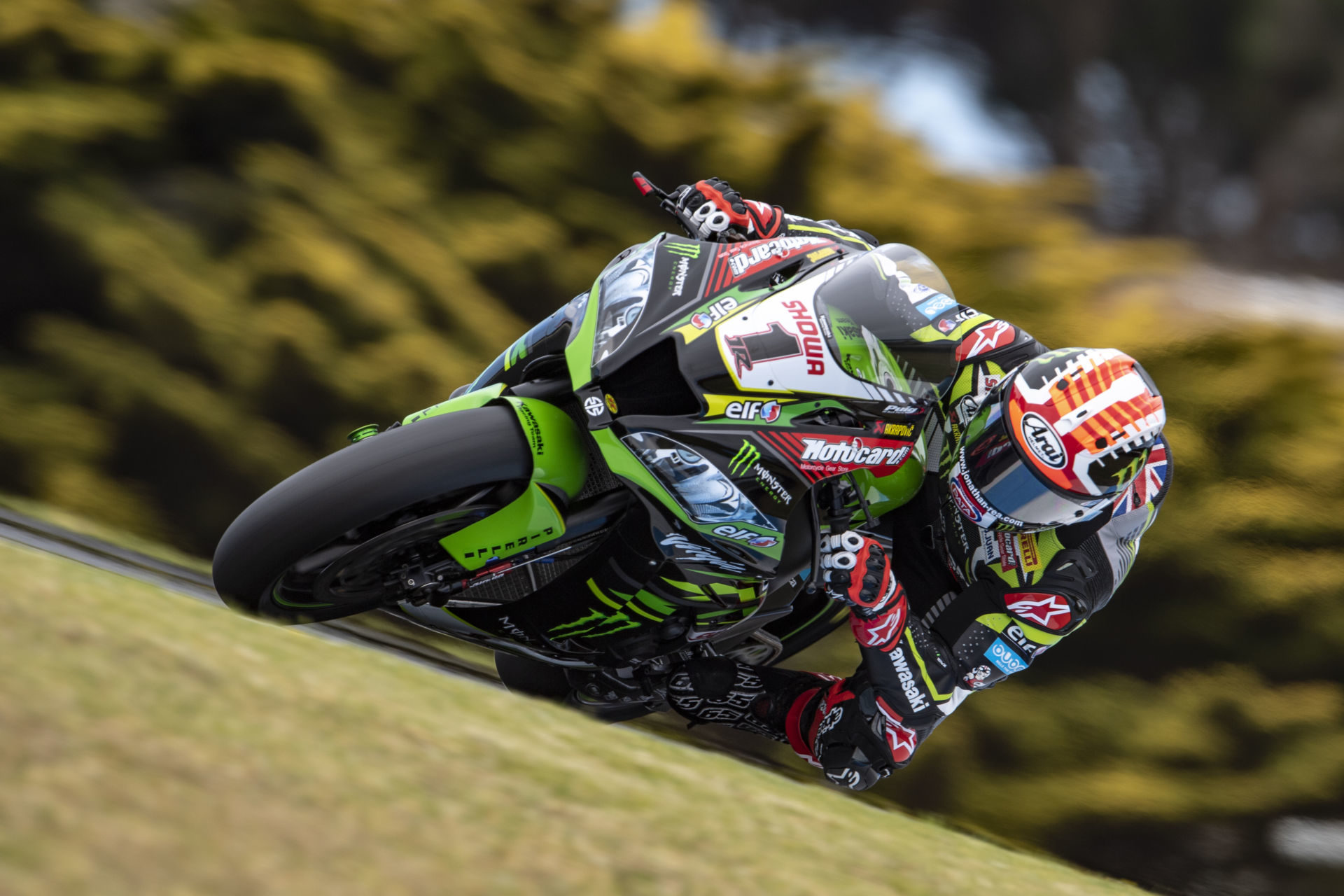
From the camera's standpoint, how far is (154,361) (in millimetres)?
3891

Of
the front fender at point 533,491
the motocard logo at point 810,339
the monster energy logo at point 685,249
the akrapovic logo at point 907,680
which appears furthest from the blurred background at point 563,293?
the motocard logo at point 810,339

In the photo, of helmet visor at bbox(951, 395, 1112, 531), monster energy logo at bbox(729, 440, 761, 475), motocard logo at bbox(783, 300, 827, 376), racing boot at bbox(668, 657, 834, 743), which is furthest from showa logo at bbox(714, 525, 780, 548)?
racing boot at bbox(668, 657, 834, 743)

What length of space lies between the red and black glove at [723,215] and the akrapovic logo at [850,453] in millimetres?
575

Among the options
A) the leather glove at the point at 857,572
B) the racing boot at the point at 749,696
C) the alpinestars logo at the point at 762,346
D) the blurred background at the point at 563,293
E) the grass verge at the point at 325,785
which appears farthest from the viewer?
the blurred background at the point at 563,293

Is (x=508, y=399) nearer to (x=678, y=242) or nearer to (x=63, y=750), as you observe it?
(x=678, y=242)

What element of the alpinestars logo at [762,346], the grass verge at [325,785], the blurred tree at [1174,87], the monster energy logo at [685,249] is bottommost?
the grass verge at [325,785]

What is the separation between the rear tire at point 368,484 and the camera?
230 cm

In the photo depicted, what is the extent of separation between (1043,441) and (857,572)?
1.51 feet

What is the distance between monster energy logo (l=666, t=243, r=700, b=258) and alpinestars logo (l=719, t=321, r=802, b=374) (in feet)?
0.82

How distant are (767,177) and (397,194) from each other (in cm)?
125

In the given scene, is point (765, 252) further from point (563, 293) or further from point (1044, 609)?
point (563, 293)

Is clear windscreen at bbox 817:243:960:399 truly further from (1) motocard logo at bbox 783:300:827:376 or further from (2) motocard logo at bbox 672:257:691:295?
(2) motocard logo at bbox 672:257:691:295

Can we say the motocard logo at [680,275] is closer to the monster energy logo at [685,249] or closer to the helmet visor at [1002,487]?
the monster energy logo at [685,249]

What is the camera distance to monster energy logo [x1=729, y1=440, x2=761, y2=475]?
7.58ft
